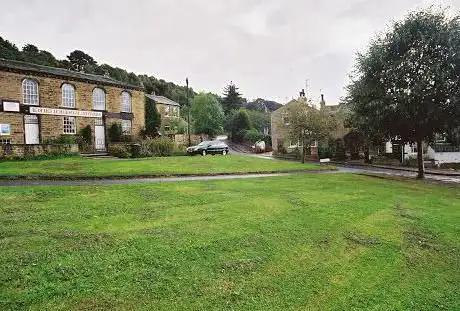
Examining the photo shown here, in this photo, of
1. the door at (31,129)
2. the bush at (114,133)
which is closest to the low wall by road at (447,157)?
the bush at (114,133)

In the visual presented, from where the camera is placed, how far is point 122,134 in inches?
1394

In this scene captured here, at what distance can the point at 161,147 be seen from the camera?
33.0m

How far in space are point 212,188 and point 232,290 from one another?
8.98m

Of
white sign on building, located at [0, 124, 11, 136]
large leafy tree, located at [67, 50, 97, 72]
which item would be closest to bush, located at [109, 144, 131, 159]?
white sign on building, located at [0, 124, 11, 136]

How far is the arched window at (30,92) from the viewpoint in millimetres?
29266

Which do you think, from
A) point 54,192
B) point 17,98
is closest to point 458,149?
point 54,192

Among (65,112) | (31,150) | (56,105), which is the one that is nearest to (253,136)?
(65,112)

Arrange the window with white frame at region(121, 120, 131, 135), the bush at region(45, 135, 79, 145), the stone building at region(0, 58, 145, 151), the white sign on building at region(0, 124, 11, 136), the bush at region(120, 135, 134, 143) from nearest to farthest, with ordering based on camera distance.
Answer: the white sign on building at region(0, 124, 11, 136) < the stone building at region(0, 58, 145, 151) < the bush at region(45, 135, 79, 145) < the bush at region(120, 135, 134, 143) < the window with white frame at region(121, 120, 131, 135)

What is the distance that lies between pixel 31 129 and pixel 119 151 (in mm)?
7932

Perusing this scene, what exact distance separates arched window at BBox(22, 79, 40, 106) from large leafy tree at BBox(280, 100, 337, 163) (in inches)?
977

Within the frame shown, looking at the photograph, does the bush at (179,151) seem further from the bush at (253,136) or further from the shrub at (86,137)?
the bush at (253,136)

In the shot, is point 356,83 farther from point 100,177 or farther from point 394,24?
point 100,177

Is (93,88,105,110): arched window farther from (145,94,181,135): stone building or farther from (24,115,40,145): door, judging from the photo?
(145,94,181,135): stone building

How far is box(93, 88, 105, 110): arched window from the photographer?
34.2 m
